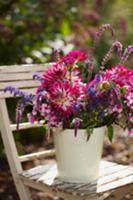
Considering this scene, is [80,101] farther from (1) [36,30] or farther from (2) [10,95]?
(1) [36,30]

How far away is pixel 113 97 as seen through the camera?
234 centimetres

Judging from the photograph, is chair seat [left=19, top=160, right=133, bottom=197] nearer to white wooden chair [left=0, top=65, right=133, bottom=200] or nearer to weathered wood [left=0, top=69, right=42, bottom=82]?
white wooden chair [left=0, top=65, right=133, bottom=200]

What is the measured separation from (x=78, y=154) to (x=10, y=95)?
1.66 feet

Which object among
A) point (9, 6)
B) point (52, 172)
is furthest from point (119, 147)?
point (52, 172)

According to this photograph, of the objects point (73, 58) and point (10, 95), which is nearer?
point (73, 58)

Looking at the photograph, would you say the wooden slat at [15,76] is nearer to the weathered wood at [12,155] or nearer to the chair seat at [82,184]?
the weathered wood at [12,155]

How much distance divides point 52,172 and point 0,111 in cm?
38

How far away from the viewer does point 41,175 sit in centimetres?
261

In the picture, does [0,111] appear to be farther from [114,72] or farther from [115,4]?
[115,4]

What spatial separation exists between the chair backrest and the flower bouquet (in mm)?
272

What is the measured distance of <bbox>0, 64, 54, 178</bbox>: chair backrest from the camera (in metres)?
2.69

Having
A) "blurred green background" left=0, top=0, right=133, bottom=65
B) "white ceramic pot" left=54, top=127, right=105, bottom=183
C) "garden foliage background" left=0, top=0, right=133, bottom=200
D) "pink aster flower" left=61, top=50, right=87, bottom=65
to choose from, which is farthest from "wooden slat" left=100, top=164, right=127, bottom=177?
"blurred green background" left=0, top=0, right=133, bottom=65

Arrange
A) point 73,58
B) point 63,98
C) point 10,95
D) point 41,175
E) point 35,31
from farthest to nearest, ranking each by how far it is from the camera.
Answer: point 35,31, point 10,95, point 41,175, point 73,58, point 63,98

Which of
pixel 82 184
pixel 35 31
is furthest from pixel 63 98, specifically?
pixel 35 31
